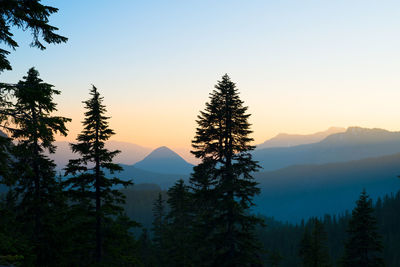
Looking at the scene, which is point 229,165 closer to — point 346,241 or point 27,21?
point 27,21

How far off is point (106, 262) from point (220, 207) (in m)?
8.17

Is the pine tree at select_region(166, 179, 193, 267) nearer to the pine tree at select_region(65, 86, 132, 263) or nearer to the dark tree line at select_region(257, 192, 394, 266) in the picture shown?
the dark tree line at select_region(257, 192, 394, 266)

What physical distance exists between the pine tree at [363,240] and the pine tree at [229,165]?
14606 millimetres

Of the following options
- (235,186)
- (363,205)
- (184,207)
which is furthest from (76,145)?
(363,205)

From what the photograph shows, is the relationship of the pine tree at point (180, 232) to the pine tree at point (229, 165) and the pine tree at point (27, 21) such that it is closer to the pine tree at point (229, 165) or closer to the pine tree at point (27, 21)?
the pine tree at point (229, 165)

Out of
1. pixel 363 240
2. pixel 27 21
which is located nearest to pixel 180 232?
pixel 363 240

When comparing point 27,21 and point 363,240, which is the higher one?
point 27,21

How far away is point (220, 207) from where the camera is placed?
56.5 ft

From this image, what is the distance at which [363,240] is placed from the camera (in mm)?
26172

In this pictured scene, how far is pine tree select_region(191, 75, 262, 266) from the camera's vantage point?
17.3 metres

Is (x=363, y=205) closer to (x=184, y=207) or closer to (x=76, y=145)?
(x=184, y=207)

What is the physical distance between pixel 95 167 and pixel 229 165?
8.64 m

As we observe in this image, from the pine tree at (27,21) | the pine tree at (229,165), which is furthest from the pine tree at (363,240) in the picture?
the pine tree at (27,21)

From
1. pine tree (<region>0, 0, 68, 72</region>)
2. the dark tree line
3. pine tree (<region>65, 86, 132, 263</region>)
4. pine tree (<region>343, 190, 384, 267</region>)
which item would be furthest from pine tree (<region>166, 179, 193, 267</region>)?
pine tree (<region>0, 0, 68, 72</region>)
